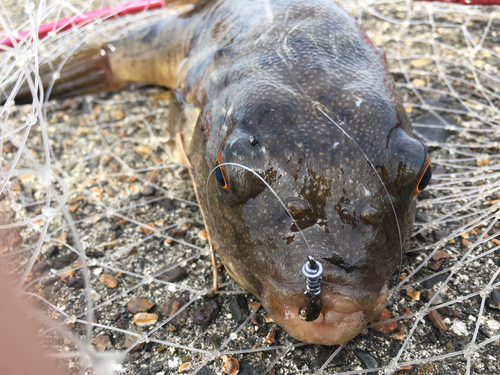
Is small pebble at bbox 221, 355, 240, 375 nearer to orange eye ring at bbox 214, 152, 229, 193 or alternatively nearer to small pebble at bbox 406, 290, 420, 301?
orange eye ring at bbox 214, 152, 229, 193

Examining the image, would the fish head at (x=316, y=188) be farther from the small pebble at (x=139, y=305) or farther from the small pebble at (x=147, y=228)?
the small pebble at (x=147, y=228)

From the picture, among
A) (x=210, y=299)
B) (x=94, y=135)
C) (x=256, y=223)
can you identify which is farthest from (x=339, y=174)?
(x=94, y=135)

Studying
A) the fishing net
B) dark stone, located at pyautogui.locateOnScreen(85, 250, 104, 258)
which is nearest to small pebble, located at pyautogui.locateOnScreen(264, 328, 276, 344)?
the fishing net

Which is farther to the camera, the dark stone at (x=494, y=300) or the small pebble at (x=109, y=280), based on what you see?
the small pebble at (x=109, y=280)

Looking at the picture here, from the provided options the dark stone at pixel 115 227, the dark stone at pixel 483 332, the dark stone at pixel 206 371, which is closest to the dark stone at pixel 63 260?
the dark stone at pixel 115 227

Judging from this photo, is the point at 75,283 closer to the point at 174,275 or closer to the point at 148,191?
the point at 174,275

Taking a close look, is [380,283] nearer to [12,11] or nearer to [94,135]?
[94,135]
